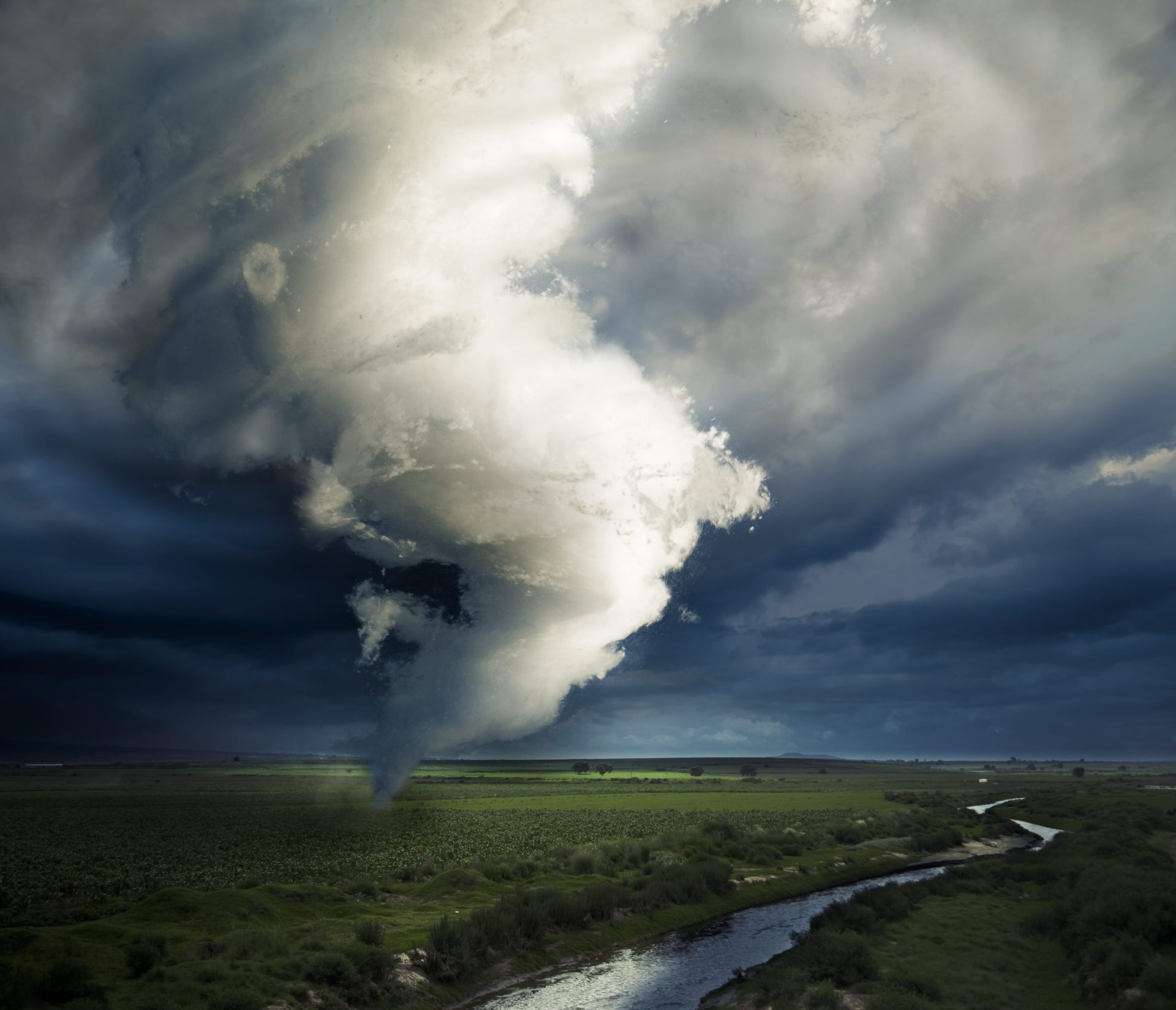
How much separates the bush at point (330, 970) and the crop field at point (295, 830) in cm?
1744

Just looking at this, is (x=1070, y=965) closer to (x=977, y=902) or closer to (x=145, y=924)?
(x=977, y=902)

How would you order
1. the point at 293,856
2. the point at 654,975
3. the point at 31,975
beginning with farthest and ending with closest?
the point at 293,856, the point at 654,975, the point at 31,975

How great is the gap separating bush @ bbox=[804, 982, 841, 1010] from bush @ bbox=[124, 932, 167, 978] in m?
26.1

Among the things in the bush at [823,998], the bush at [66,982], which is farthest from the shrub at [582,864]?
the bush at [66,982]

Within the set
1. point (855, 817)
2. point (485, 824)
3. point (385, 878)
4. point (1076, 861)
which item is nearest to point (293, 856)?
point (385, 878)

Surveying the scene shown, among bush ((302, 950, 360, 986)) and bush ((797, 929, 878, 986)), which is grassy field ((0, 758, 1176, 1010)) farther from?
bush ((797, 929, 878, 986))

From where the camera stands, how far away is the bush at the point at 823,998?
28017 millimetres

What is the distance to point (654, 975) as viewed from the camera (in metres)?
37.0

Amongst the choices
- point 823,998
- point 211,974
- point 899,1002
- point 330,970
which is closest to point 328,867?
point 330,970

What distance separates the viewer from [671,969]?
3816 centimetres

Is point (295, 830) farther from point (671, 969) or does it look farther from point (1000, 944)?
point (1000, 944)

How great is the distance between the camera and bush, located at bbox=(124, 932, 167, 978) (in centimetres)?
2759

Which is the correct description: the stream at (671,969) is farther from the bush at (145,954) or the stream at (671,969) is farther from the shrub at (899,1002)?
the bush at (145,954)

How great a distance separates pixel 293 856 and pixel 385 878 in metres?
20.7
